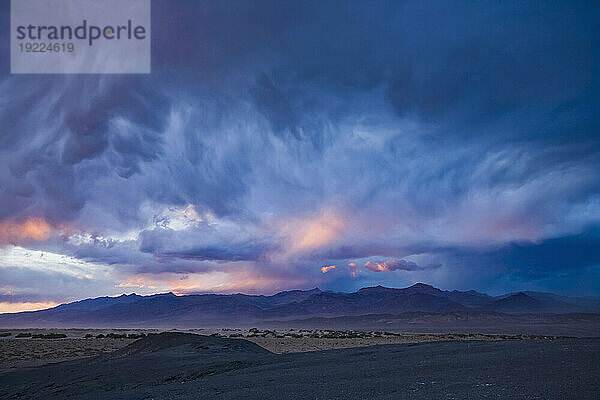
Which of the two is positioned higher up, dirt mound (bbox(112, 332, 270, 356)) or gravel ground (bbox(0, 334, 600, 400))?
gravel ground (bbox(0, 334, 600, 400))

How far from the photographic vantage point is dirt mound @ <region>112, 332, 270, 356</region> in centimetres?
2748

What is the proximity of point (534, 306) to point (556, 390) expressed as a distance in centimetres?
21771

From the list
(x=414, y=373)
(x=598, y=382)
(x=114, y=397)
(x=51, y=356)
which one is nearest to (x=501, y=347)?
(x=414, y=373)

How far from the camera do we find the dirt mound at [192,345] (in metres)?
27.5

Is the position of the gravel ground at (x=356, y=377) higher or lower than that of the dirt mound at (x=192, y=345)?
higher

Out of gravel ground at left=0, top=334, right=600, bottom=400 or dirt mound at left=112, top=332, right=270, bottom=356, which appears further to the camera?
dirt mound at left=112, top=332, right=270, bottom=356

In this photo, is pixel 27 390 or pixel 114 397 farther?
pixel 27 390

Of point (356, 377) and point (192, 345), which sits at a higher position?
point (356, 377)

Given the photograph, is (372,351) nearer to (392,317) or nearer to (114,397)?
(114,397)

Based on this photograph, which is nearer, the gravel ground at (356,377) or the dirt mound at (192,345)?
the gravel ground at (356,377)

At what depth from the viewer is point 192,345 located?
94.7 feet

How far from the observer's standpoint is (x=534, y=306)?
198m

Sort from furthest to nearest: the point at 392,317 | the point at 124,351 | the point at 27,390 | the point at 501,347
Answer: the point at 392,317 < the point at 124,351 < the point at 27,390 < the point at 501,347

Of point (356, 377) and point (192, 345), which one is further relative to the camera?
point (192, 345)
